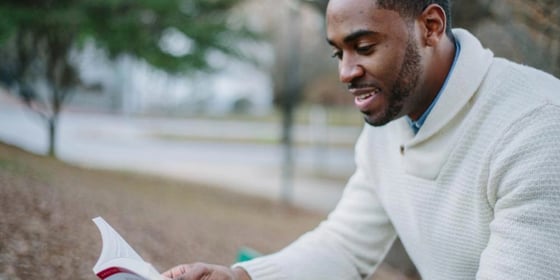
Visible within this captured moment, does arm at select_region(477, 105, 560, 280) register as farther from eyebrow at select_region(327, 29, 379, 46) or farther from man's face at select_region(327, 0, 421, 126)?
eyebrow at select_region(327, 29, 379, 46)

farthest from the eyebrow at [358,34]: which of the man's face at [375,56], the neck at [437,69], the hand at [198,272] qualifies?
the hand at [198,272]

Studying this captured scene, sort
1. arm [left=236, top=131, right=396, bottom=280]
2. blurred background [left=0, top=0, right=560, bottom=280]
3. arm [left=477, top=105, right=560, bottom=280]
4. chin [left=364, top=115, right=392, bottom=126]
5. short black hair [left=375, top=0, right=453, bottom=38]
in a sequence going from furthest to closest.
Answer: blurred background [left=0, top=0, right=560, bottom=280]
arm [left=236, top=131, right=396, bottom=280]
chin [left=364, top=115, right=392, bottom=126]
short black hair [left=375, top=0, right=453, bottom=38]
arm [left=477, top=105, right=560, bottom=280]

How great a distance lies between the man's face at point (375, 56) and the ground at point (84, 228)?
1.25 metres

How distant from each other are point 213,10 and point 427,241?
20.5 feet

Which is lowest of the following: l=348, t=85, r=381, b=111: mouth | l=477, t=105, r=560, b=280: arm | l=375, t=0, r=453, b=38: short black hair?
→ l=477, t=105, r=560, b=280: arm

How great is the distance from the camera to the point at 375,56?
6.81 feet

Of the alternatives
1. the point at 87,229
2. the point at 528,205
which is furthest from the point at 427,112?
the point at 87,229

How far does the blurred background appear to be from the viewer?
322 centimetres

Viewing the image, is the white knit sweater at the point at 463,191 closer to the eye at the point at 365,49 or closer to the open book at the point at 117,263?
the eye at the point at 365,49

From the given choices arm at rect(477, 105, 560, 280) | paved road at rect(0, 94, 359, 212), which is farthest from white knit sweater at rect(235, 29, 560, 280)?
paved road at rect(0, 94, 359, 212)

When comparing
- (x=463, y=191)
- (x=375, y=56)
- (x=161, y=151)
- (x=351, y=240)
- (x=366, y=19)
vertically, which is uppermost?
(x=366, y=19)

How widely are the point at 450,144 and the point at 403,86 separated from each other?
0.75 ft

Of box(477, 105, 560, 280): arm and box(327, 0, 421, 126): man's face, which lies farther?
box(327, 0, 421, 126): man's face

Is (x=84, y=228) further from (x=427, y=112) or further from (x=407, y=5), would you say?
(x=407, y=5)
